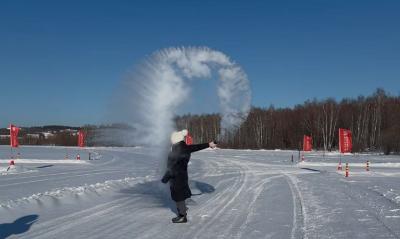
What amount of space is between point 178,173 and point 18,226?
3.48 meters

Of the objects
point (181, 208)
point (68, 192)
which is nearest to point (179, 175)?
point (181, 208)

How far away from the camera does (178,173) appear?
10.6 metres

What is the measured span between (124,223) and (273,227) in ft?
10.3

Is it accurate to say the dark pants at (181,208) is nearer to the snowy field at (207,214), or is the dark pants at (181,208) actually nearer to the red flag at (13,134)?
the snowy field at (207,214)

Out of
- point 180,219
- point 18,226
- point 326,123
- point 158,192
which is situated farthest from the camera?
point 326,123

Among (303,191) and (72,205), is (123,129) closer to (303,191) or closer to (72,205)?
(72,205)

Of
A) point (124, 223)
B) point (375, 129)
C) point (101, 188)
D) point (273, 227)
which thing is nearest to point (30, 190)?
point (101, 188)

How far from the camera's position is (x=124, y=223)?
33.3 ft

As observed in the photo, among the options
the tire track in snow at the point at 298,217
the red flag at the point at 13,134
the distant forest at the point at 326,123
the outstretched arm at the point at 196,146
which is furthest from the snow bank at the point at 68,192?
the distant forest at the point at 326,123

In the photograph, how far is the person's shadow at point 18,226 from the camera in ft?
29.6

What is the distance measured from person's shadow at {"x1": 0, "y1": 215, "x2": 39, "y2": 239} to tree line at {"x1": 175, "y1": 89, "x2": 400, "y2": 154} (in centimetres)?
6867

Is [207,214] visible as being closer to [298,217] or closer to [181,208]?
[181,208]

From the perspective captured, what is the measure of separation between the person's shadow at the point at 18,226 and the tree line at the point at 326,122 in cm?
6867

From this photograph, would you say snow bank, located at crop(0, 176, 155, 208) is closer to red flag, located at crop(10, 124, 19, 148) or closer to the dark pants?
the dark pants
